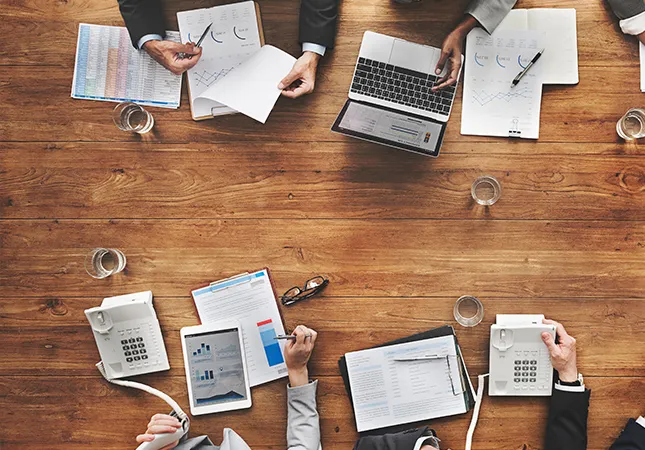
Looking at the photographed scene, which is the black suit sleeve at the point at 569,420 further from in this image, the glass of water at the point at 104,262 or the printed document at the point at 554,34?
the glass of water at the point at 104,262

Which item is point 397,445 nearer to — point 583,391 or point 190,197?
point 583,391

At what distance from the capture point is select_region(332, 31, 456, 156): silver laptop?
6.37ft

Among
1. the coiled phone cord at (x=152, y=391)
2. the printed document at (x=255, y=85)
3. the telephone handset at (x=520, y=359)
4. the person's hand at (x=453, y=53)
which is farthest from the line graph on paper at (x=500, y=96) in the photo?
the coiled phone cord at (x=152, y=391)

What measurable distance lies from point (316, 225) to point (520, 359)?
798mm

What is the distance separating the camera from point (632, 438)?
1899 mm

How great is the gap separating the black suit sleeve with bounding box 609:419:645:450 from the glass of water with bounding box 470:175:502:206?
33.6 inches

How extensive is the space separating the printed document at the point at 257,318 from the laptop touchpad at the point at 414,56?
838 millimetres

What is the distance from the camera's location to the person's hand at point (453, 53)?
75.7 inches

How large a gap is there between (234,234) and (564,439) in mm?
1258

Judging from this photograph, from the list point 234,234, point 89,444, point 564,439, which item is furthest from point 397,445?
point 89,444

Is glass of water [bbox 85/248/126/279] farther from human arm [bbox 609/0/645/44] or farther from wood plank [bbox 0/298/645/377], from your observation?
human arm [bbox 609/0/645/44]

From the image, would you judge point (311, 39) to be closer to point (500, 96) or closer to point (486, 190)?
point (500, 96)

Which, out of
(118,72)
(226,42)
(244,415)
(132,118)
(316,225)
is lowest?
(244,415)

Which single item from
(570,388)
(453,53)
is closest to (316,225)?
(453,53)
